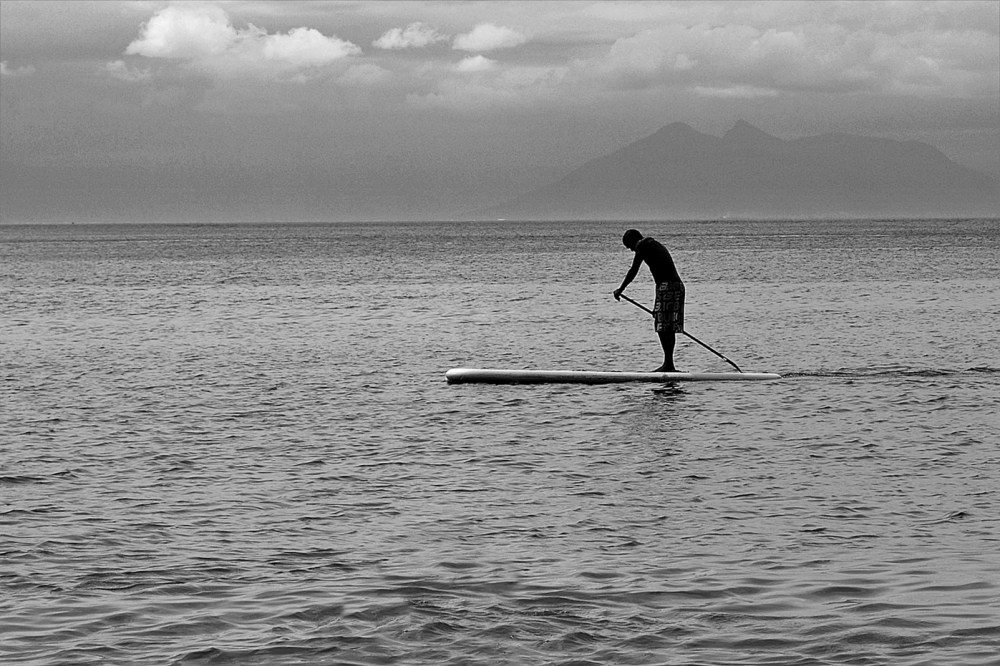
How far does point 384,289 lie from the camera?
54.8m

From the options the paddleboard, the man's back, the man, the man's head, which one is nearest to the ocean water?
the paddleboard

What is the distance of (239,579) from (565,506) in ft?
10.5

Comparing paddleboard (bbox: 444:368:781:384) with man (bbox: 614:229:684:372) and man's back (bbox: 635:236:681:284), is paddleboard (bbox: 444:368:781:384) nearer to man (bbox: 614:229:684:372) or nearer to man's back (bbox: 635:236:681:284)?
man (bbox: 614:229:684:372)

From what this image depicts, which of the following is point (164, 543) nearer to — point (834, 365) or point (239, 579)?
point (239, 579)

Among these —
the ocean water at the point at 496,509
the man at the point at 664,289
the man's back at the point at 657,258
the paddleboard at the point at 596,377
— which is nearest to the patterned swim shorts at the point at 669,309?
the man at the point at 664,289

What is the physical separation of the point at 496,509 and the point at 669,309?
357 inches

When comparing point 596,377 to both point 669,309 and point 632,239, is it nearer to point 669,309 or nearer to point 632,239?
point 669,309

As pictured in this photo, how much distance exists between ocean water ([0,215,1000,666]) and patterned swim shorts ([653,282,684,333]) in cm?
99

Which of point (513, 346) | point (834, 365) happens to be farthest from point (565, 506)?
point (513, 346)

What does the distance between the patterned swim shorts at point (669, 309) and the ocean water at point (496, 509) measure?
0.99 meters

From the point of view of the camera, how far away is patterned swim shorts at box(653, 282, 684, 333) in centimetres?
1953

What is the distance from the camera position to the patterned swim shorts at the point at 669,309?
769 inches

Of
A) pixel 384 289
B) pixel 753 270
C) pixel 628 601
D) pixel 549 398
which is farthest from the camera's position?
pixel 753 270

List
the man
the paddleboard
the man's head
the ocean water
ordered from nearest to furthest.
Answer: the ocean water → the man's head → the man → the paddleboard
